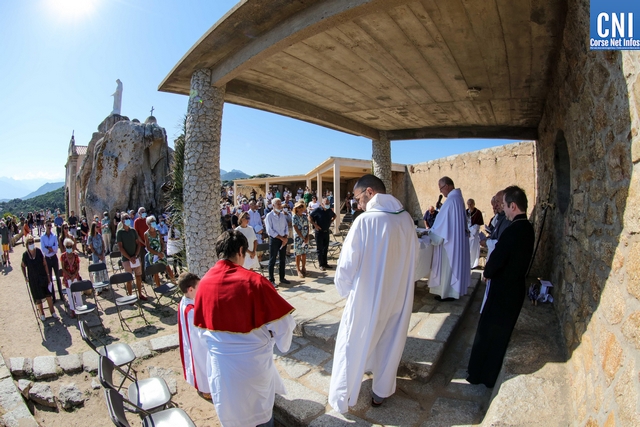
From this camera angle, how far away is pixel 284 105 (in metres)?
6.35

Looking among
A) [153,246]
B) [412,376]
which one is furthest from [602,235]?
[153,246]

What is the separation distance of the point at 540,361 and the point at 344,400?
1541 millimetres

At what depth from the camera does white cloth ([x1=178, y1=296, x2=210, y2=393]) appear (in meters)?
3.41

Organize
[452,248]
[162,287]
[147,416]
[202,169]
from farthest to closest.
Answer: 1. [162,287]
2. [202,169]
3. [452,248]
4. [147,416]

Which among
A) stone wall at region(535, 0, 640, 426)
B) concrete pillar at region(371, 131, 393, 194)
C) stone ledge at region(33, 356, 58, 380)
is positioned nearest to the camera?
stone wall at region(535, 0, 640, 426)

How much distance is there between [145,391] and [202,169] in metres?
3.12

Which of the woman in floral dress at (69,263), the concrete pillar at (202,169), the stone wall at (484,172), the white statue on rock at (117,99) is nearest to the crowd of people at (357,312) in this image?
the concrete pillar at (202,169)

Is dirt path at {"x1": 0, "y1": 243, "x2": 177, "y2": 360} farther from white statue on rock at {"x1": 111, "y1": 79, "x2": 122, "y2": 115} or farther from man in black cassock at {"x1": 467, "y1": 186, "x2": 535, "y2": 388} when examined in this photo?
white statue on rock at {"x1": 111, "y1": 79, "x2": 122, "y2": 115}

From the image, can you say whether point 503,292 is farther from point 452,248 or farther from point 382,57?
point 382,57

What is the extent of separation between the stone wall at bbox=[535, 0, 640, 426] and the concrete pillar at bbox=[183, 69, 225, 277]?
4.46 metres

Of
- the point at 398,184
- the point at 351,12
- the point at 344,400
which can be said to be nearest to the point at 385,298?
the point at 344,400

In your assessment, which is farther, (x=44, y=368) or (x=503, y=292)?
(x=44, y=368)

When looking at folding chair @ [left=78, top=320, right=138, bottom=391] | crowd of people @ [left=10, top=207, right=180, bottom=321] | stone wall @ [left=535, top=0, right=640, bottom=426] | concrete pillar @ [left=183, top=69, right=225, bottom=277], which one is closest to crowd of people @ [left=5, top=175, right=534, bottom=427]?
stone wall @ [left=535, top=0, right=640, bottom=426]

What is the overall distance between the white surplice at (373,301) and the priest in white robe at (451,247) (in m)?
2.11
